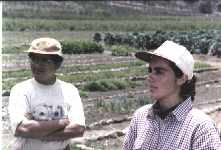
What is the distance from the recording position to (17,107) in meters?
3.77

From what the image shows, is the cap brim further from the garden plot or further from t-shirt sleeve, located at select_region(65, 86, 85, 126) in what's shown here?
the garden plot

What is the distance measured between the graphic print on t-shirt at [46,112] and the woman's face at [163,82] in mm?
757

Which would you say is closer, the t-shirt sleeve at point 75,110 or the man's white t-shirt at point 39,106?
the man's white t-shirt at point 39,106

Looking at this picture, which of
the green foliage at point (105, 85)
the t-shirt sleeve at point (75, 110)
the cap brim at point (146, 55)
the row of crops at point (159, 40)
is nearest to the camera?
the cap brim at point (146, 55)

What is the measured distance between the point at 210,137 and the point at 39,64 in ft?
4.17

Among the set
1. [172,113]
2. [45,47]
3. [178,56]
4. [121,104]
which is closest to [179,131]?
[172,113]

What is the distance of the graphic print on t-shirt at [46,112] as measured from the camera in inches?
151

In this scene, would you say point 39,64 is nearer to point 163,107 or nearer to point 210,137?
point 163,107

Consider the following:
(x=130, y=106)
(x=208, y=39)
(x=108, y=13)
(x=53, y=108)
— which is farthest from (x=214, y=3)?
(x=53, y=108)

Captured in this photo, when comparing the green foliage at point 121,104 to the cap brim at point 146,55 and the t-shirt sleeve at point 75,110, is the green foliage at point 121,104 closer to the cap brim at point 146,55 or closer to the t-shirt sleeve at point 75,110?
the t-shirt sleeve at point 75,110

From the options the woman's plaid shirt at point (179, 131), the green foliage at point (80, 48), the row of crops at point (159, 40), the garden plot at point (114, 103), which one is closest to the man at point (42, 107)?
the woman's plaid shirt at point (179, 131)

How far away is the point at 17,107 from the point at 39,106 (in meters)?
0.16

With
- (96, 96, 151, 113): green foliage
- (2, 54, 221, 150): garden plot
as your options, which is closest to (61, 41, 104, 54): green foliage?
(2, 54, 221, 150): garden plot

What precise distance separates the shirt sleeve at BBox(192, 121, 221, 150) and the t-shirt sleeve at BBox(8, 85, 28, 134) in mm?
1176
